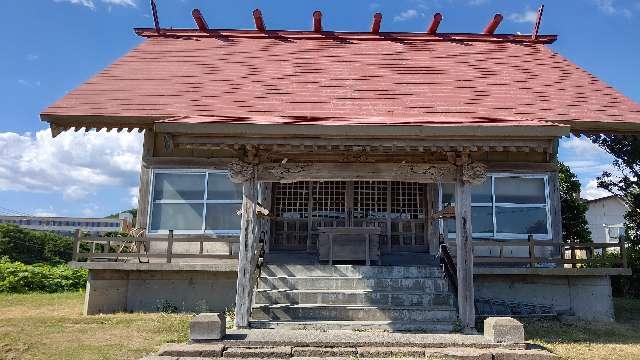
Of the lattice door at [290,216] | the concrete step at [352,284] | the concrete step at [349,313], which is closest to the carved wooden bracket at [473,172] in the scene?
the concrete step at [352,284]

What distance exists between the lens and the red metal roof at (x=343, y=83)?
9609 mm

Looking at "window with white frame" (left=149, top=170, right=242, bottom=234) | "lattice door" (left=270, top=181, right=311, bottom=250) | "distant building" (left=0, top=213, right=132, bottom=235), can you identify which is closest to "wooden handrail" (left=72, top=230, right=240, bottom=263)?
"window with white frame" (left=149, top=170, right=242, bottom=234)

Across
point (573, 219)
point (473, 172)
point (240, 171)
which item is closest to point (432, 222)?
point (473, 172)

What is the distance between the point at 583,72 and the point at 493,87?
2971mm

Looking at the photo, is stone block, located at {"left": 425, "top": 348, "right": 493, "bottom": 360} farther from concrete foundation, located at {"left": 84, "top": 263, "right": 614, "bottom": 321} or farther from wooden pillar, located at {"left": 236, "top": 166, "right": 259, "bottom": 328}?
concrete foundation, located at {"left": 84, "top": 263, "right": 614, "bottom": 321}

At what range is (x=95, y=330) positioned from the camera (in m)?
7.71

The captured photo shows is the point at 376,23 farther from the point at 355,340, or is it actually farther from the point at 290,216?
the point at 355,340

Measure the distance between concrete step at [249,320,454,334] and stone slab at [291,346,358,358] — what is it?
4.35ft

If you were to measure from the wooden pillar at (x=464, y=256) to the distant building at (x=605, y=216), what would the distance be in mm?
26512

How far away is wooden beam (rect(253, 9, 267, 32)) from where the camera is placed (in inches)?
545

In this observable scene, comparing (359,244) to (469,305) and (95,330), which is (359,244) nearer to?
(469,305)

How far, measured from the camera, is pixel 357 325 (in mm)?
7613

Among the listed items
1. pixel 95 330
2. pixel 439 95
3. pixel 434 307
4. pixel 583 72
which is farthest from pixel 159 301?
pixel 583 72

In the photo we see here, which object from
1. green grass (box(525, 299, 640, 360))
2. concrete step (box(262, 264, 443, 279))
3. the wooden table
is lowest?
green grass (box(525, 299, 640, 360))
